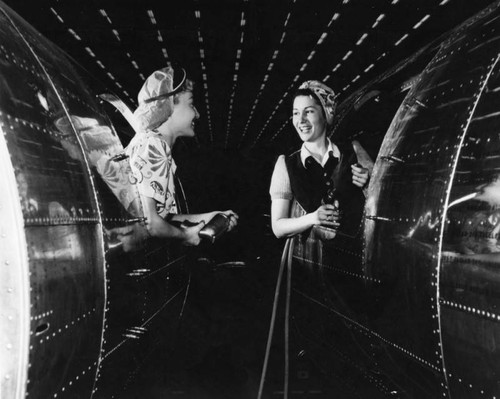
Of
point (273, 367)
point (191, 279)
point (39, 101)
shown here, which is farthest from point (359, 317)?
point (39, 101)

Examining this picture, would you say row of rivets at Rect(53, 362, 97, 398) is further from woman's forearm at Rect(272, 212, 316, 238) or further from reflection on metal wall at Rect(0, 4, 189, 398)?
woman's forearm at Rect(272, 212, 316, 238)

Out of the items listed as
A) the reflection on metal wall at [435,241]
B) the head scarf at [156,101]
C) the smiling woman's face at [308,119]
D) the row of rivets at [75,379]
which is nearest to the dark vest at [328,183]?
the smiling woman's face at [308,119]

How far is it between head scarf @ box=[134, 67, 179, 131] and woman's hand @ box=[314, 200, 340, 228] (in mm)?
1468

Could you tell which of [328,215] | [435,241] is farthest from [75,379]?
[328,215]

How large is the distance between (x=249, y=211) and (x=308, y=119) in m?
0.94

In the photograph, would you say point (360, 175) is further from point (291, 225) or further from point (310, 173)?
point (291, 225)

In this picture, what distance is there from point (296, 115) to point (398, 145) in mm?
1679

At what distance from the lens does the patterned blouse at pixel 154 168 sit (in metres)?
4.04

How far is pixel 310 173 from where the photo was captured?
4.58 metres

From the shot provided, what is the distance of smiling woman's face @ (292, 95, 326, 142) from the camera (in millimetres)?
4621

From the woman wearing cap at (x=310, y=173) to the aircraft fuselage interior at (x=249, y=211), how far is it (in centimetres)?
8

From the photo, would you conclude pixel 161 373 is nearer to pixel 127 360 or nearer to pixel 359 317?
pixel 127 360

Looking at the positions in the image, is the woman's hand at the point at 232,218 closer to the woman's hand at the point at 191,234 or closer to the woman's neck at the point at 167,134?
the woman's hand at the point at 191,234

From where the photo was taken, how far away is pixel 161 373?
14.3 feet
